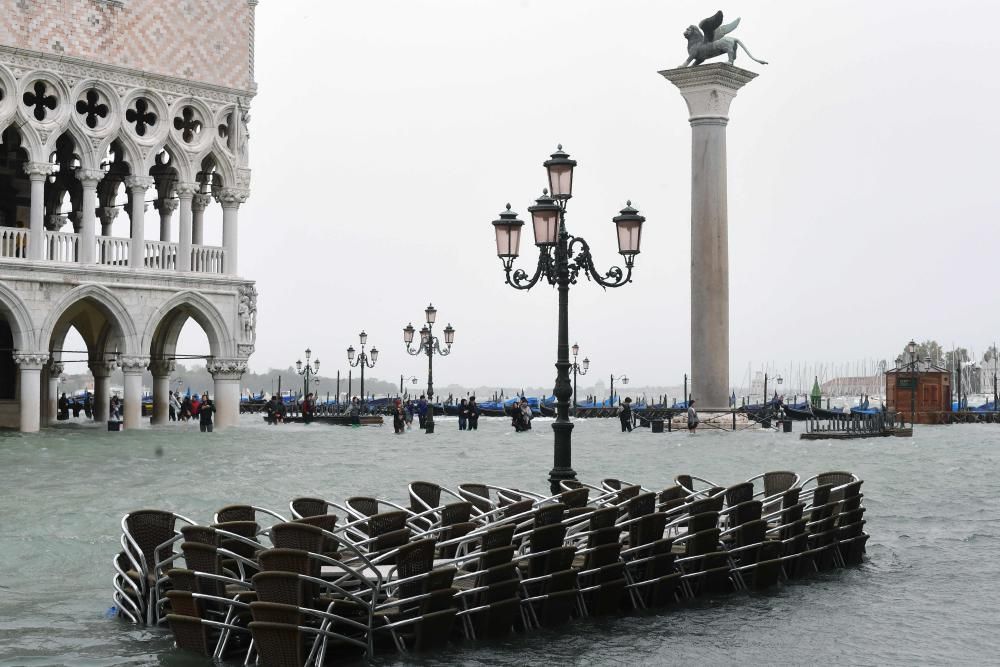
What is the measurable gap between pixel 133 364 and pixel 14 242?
150 inches

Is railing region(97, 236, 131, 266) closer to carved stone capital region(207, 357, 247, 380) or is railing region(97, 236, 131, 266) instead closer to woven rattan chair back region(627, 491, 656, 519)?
carved stone capital region(207, 357, 247, 380)

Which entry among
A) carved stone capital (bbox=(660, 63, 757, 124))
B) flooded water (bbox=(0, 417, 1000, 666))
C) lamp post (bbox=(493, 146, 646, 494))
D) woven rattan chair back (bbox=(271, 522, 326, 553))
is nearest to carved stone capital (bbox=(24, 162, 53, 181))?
flooded water (bbox=(0, 417, 1000, 666))

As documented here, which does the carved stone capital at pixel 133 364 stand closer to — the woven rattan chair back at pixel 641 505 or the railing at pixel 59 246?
the railing at pixel 59 246

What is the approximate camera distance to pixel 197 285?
34.8 m

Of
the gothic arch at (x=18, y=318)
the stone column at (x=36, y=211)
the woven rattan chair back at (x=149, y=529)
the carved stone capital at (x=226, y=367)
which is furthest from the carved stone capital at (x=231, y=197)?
the woven rattan chair back at (x=149, y=529)

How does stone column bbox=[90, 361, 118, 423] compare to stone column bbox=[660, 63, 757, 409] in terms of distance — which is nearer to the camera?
stone column bbox=[660, 63, 757, 409]

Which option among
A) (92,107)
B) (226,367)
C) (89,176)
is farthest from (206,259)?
(92,107)

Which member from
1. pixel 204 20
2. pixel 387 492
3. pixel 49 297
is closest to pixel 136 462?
pixel 387 492

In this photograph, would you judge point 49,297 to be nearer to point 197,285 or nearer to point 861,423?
point 197,285

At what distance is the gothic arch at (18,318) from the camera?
31.6m

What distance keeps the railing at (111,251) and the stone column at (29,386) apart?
9.26 ft

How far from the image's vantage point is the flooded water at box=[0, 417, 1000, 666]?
9.02 m

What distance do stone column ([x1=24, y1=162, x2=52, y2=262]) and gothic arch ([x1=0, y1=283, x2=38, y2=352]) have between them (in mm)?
1009

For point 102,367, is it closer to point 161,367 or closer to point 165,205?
point 161,367
